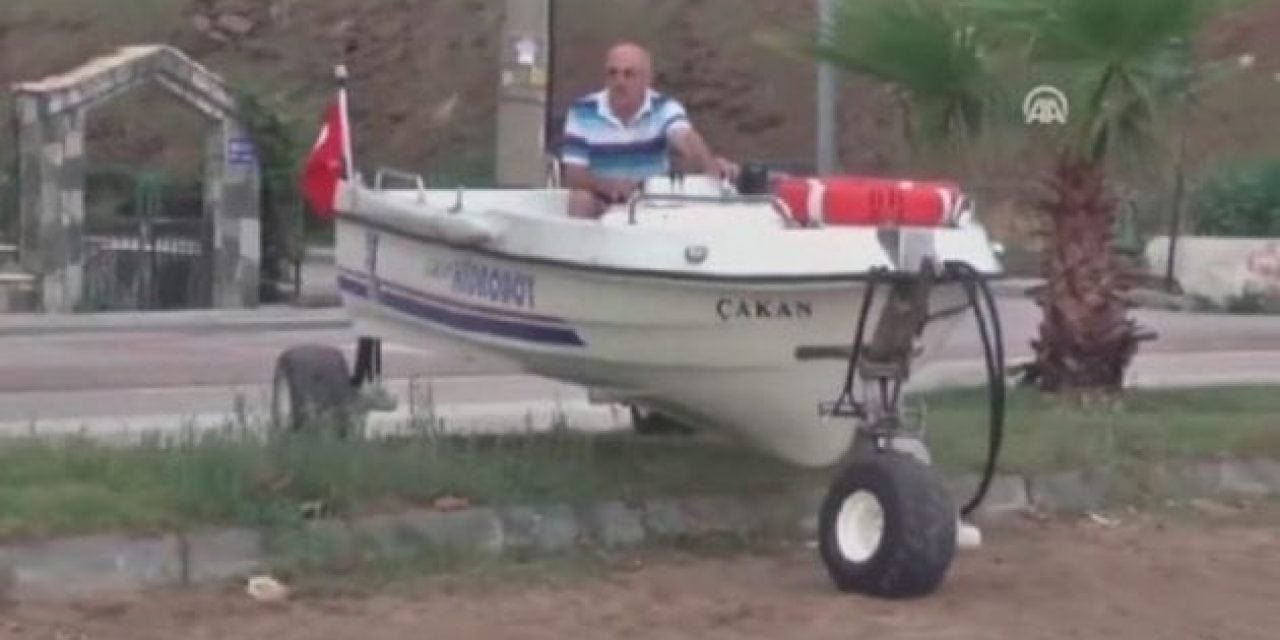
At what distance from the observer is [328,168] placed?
42.7 ft

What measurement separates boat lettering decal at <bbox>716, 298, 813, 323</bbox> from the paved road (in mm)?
1432

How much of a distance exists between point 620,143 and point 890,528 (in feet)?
8.61

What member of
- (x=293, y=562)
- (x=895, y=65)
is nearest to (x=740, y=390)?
(x=293, y=562)

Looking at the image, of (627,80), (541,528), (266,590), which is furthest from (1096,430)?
(266,590)

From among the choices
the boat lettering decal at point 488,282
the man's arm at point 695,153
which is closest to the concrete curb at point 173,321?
the man's arm at point 695,153

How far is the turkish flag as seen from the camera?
12938 millimetres

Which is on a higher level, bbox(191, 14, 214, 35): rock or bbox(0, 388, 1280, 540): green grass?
A: bbox(191, 14, 214, 35): rock

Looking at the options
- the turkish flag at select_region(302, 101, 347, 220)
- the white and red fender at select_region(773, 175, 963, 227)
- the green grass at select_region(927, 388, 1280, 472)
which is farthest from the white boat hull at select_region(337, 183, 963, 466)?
the green grass at select_region(927, 388, 1280, 472)

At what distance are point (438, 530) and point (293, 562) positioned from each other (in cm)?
65

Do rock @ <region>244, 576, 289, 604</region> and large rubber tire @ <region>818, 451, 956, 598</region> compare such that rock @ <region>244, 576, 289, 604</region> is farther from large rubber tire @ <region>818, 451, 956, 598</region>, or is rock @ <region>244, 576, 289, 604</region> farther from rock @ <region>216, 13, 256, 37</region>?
rock @ <region>216, 13, 256, 37</region>

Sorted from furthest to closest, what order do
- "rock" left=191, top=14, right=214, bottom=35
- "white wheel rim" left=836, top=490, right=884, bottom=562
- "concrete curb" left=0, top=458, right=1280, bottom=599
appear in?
"rock" left=191, top=14, right=214, bottom=35 → "white wheel rim" left=836, top=490, right=884, bottom=562 → "concrete curb" left=0, top=458, right=1280, bottom=599

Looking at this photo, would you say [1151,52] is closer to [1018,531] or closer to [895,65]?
[895,65]

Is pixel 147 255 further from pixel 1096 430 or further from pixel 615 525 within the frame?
pixel 615 525

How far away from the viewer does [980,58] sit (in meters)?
14.8
